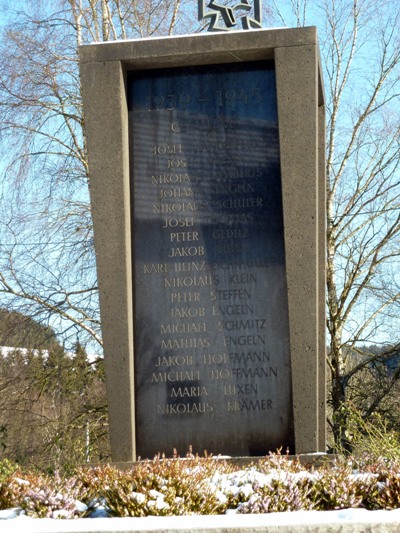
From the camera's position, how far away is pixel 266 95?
8.12 metres

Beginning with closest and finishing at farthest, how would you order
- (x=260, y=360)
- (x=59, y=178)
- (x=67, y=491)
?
1. (x=67, y=491)
2. (x=260, y=360)
3. (x=59, y=178)

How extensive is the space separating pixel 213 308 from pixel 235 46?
88.1 inches

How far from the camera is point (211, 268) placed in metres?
7.93

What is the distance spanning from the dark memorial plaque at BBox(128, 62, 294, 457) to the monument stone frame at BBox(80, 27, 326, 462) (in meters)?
0.13

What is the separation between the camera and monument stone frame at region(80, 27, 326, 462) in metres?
7.71

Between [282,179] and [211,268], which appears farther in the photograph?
[211,268]

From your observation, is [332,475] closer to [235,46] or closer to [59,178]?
[235,46]

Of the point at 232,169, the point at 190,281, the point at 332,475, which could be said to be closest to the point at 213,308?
the point at 190,281

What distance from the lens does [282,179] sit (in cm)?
783

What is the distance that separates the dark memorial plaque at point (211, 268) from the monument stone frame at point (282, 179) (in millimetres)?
127

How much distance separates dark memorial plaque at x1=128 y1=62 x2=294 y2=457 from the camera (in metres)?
7.79

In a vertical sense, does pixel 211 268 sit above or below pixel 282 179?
below

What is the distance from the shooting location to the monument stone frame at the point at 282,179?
7707 mm

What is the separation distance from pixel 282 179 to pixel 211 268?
3.12ft
